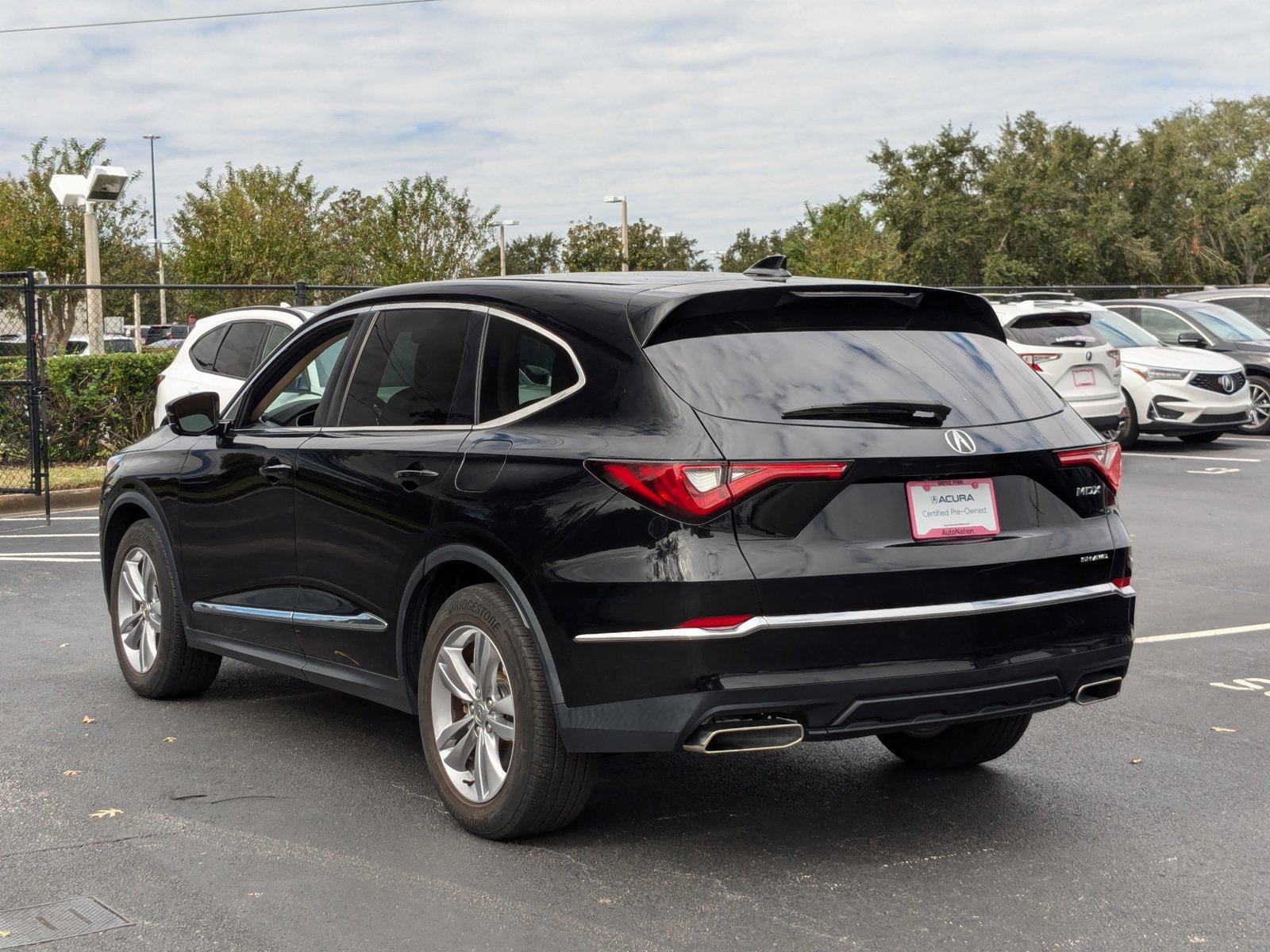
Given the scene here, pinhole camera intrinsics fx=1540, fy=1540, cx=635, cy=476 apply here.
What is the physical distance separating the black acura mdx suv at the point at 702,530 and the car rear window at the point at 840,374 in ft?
0.03

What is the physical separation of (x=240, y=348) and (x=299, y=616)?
373 inches

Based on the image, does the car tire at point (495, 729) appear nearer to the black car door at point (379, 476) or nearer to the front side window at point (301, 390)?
the black car door at point (379, 476)

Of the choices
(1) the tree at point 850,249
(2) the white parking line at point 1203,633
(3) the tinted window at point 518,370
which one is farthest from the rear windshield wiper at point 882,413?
(1) the tree at point 850,249

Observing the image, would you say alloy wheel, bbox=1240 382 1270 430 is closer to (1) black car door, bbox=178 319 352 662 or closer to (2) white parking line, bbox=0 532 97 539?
(2) white parking line, bbox=0 532 97 539

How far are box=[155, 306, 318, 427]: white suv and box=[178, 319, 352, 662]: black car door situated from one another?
801 centimetres

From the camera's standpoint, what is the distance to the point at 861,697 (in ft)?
14.0

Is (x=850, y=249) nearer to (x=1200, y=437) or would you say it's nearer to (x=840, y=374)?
(x=1200, y=437)

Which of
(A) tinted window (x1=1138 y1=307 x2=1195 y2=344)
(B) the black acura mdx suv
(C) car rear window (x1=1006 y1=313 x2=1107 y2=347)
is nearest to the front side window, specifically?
(B) the black acura mdx suv

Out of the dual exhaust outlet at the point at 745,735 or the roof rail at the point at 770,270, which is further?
the roof rail at the point at 770,270

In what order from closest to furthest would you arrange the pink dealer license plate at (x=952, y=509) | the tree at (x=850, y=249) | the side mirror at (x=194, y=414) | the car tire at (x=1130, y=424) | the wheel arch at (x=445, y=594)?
the pink dealer license plate at (x=952, y=509)
the wheel arch at (x=445, y=594)
the side mirror at (x=194, y=414)
the car tire at (x=1130, y=424)
the tree at (x=850, y=249)

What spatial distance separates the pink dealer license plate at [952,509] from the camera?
436 centimetres

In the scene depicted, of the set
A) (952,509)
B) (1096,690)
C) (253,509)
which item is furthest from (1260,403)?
(952,509)

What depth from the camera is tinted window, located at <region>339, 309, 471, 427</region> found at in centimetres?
523

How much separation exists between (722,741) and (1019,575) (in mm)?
1015
